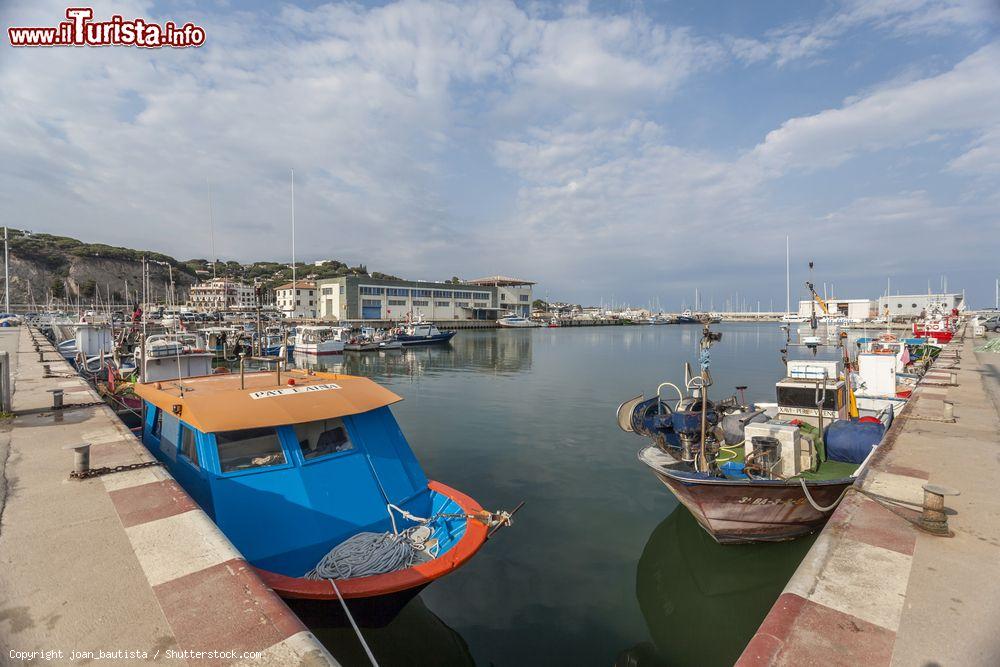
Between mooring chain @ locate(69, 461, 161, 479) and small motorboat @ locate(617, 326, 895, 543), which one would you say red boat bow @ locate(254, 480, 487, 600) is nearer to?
mooring chain @ locate(69, 461, 161, 479)

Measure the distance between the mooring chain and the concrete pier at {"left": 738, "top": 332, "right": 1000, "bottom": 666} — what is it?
7.67m

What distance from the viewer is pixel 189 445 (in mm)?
6977

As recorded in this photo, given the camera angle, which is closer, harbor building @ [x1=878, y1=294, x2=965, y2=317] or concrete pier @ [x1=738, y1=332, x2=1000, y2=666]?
concrete pier @ [x1=738, y1=332, x2=1000, y2=666]

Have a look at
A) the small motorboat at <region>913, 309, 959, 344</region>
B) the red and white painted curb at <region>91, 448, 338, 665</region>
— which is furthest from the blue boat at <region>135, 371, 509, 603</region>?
the small motorboat at <region>913, 309, 959, 344</region>

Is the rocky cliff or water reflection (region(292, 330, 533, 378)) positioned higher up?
the rocky cliff

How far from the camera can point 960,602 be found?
3777mm

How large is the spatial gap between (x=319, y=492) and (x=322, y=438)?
0.89m

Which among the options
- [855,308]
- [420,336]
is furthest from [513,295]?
[855,308]

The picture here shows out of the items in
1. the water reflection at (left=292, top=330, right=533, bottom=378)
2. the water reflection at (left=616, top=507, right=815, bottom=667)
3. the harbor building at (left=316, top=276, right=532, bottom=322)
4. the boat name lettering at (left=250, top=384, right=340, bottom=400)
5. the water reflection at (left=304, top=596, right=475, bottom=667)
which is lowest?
the water reflection at (left=616, top=507, right=815, bottom=667)

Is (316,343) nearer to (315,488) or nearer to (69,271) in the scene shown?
(315,488)

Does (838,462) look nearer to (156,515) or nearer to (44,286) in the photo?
(156,515)

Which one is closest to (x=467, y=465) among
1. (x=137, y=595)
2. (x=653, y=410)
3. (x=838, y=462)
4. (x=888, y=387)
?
(x=653, y=410)

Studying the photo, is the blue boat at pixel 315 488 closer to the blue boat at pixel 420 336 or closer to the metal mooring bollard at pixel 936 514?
the metal mooring bollard at pixel 936 514

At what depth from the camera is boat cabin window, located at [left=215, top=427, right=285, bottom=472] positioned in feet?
20.9
